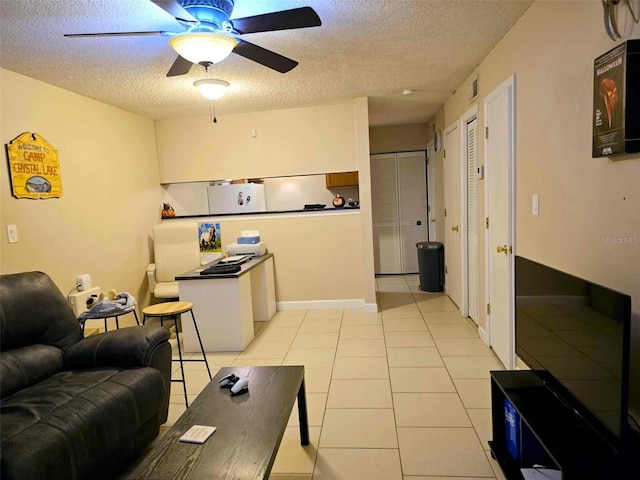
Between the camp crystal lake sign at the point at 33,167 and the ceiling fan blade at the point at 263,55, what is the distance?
2.02m

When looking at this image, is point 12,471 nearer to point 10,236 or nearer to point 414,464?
point 414,464

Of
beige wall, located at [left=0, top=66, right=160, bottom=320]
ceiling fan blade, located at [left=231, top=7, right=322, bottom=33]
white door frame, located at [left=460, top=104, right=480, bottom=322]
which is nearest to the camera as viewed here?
ceiling fan blade, located at [left=231, top=7, right=322, bottom=33]

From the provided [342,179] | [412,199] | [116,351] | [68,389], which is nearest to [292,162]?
[342,179]

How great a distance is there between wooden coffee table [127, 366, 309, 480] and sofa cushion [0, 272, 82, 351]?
1109mm

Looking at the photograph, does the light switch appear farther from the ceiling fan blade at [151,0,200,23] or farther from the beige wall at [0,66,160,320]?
the ceiling fan blade at [151,0,200,23]

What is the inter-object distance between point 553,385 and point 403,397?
1.11 meters

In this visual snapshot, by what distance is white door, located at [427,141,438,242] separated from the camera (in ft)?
19.6

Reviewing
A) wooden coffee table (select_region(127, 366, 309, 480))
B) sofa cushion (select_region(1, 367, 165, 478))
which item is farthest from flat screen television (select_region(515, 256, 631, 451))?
sofa cushion (select_region(1, 367, 165, 478))

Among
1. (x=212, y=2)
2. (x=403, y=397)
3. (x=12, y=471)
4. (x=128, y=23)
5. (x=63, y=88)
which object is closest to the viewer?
(x=12, y=471)

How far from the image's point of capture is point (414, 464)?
1961 millimetres

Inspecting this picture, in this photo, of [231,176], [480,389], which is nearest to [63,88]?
[231,176]

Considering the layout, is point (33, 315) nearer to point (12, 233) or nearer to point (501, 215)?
point (12, 233)

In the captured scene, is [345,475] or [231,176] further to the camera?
[231,176]

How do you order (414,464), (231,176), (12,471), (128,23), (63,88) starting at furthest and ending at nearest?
(231,176) < (63,88) < (128,23) < (414,464) < (12,471)
